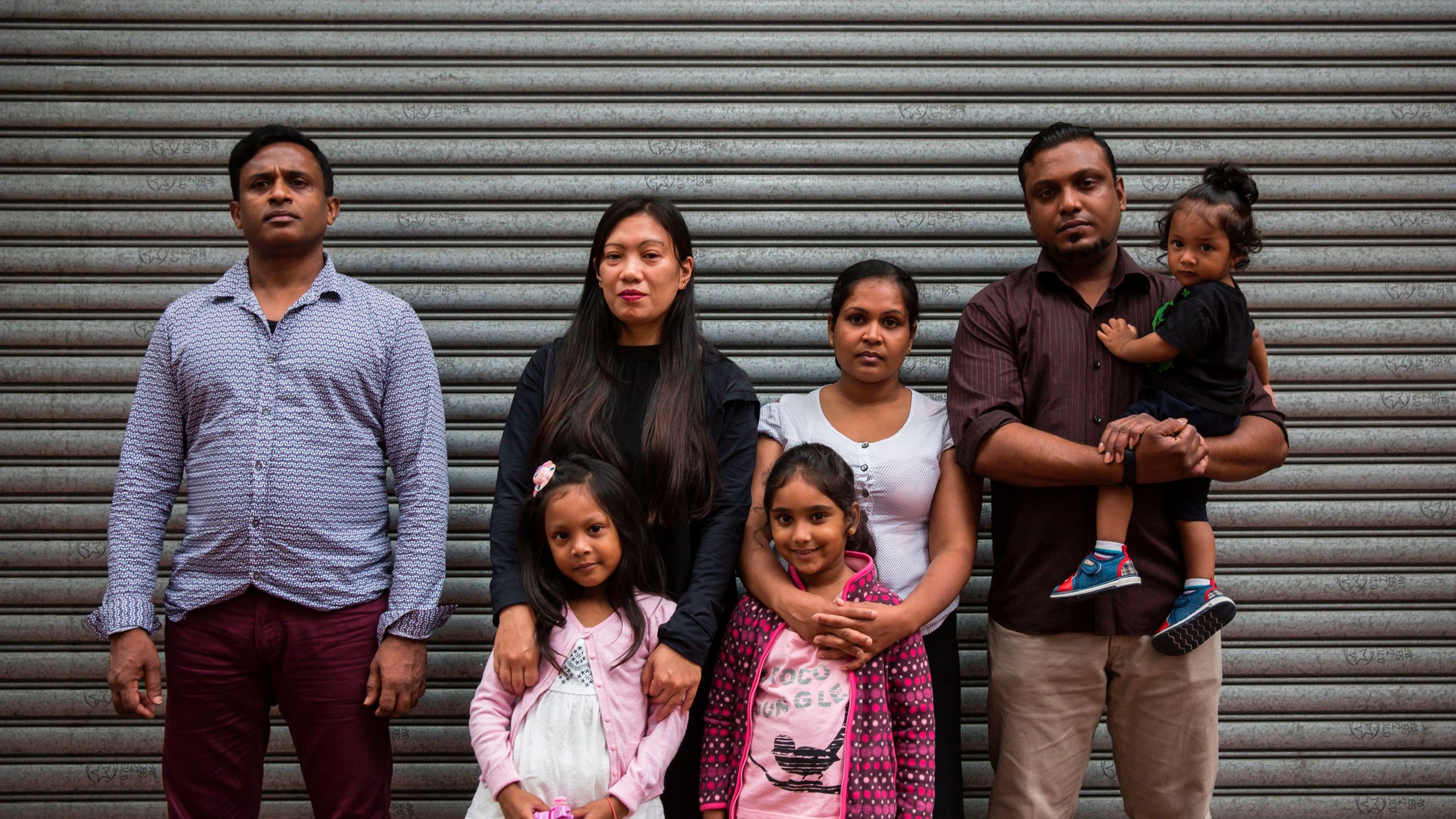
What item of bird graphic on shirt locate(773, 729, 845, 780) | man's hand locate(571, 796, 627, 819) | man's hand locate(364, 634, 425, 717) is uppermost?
man's hand locate(364, 634, 425, 717)

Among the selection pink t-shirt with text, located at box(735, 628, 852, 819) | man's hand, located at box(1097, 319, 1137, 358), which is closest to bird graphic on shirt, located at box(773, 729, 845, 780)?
pink t-shirt with text, located at box(735, 628, 852, 819)

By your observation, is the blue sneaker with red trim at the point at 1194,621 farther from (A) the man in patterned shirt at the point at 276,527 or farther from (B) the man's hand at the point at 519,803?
(A) the man in patterned shirt at the point at 276,527

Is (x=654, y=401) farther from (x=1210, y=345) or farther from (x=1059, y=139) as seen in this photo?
(x=1210, y=345)

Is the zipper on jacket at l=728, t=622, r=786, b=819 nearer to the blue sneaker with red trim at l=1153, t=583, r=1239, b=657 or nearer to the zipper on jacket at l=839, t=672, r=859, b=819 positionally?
the zipper on jacket at l=839, t=672, r=859, b=819

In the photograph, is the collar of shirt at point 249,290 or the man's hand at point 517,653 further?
the collar of shirt at point 249,290

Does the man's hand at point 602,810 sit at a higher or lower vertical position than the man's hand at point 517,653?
lower

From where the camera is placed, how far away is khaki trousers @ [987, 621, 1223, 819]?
273 cm

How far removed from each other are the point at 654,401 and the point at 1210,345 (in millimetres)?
1698

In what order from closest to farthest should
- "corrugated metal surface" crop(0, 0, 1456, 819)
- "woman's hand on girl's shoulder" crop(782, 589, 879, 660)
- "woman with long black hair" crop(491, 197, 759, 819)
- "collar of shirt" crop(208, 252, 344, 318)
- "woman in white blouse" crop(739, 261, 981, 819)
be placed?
"woman's hand on girl's shoulder" crop(782, 589, 879, 660) → "woman with long black hair" crop(491, 197, 759, 819) → "woman in white blouse" crop(739, 261, 981, 819) → "collar of shirt" crop(208, 252, 344, 318) → "corrugated metal surface" crop(0, 0, 1456, 819)

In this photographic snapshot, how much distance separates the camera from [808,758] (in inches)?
94.7

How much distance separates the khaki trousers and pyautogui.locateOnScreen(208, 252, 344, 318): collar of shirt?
2485 mm

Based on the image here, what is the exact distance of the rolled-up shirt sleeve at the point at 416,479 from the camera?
278cm

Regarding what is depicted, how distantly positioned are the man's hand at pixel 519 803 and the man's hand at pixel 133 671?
4.15ft

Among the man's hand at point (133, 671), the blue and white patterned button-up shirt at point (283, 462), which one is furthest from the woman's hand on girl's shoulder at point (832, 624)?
the man's hand at point (133, 671)
